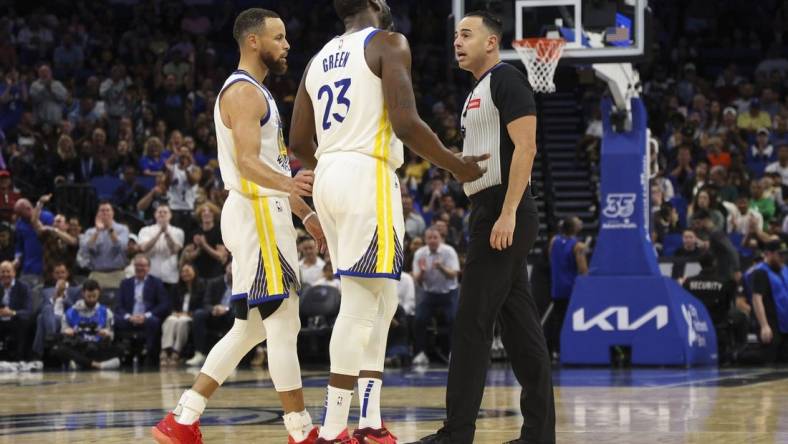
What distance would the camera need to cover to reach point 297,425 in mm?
6277

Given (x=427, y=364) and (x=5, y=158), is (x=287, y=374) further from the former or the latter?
(x=5, y=158)

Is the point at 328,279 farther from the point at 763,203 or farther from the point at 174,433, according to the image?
the point at 174,433

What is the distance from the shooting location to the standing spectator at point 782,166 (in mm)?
18975

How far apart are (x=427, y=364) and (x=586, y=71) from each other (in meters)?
4.14

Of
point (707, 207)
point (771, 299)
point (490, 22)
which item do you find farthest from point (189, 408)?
point (707, 207)

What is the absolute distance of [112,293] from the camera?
1745cm

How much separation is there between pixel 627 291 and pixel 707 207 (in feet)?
12.0

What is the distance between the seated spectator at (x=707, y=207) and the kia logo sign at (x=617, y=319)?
324 cm

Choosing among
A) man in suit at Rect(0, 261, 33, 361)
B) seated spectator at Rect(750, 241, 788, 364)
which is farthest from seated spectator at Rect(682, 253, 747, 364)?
man in suit at Rect(0, 261, 33, 361)

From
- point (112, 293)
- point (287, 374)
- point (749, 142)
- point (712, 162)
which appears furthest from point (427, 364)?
point (287, 374)

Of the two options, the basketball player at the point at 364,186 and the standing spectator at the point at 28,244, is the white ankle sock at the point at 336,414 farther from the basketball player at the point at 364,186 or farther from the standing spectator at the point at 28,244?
the standing spectator at the point at 28,244

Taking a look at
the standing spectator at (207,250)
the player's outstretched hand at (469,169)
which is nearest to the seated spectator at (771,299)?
the standing spectator at (207,250)

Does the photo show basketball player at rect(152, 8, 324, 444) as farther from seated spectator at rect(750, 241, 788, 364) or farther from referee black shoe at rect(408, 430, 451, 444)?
seated spectator at rect(750, 241, 788, 364)

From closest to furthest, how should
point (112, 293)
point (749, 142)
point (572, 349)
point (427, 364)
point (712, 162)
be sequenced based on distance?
point (572, 349), point (427, 364), point (112, 293), point (712, 162), point (749, 142)
